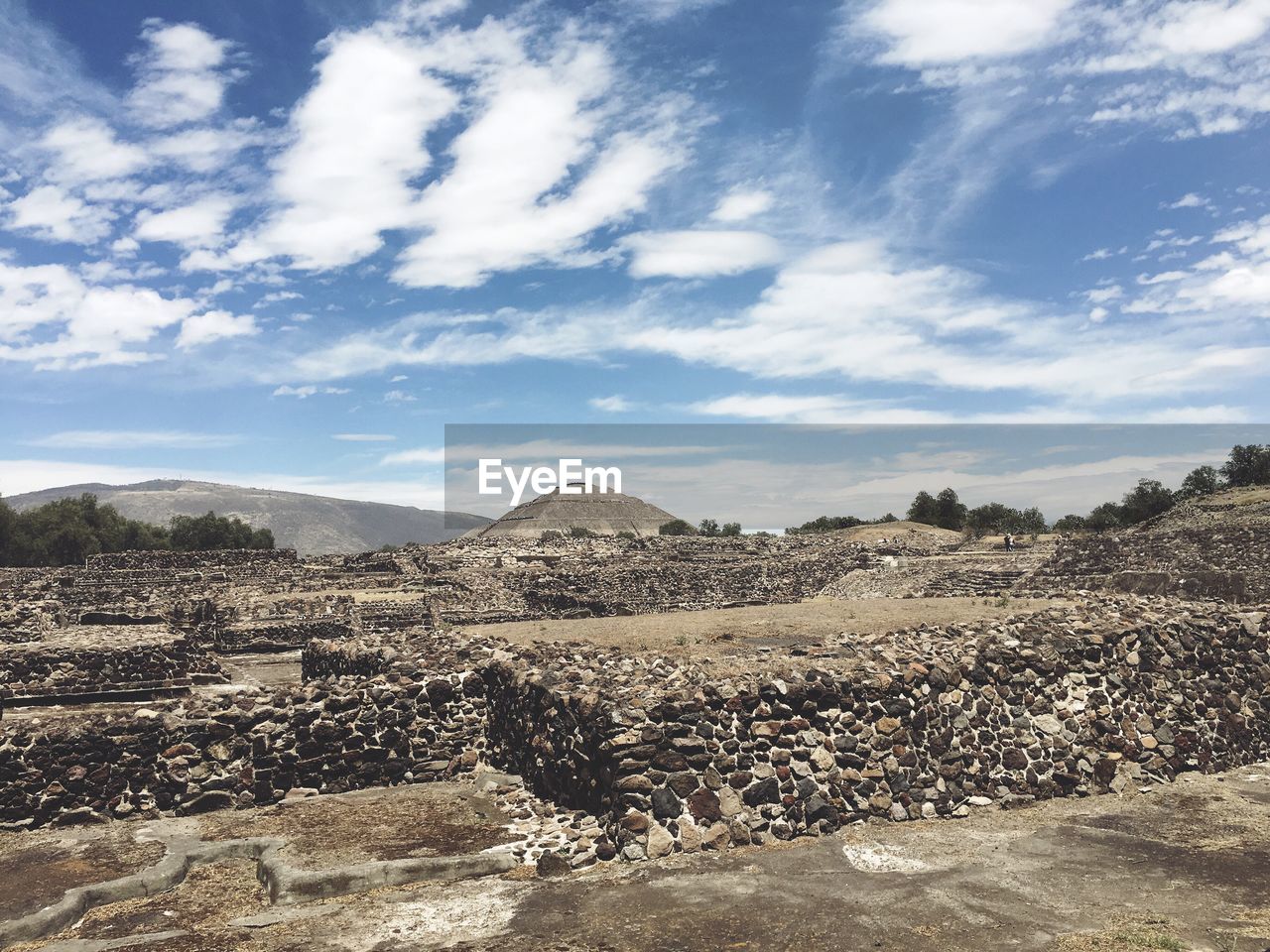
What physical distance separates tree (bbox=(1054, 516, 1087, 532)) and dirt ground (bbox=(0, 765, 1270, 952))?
67.0 m

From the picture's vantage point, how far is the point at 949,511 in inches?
3093

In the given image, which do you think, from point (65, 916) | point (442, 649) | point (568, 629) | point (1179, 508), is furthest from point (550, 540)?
point (65, 916)

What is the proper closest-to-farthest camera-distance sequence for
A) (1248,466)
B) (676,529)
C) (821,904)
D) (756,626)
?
1. (821,904)
2. (756,626)
3. (1248,466)
4. (676,529)

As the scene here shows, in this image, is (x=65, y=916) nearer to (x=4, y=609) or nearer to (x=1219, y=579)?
(x=4, y=609)

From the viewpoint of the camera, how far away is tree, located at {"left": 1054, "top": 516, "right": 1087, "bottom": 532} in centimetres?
6862

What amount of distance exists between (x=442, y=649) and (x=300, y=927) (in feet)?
19.5

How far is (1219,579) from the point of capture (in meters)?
24.0

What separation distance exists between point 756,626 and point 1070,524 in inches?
2583

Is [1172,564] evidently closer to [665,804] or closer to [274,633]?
[665,804]

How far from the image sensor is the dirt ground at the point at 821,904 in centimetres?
546

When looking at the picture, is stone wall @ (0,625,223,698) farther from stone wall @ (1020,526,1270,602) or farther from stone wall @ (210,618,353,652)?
stone wall @ (1020,526,1270,602)

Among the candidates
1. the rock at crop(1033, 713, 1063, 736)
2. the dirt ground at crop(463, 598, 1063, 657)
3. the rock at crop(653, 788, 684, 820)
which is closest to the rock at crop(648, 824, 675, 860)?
the rock at crop(653, 788, 684, 820)

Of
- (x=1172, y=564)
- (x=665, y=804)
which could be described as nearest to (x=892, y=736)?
(x=665, y=804)

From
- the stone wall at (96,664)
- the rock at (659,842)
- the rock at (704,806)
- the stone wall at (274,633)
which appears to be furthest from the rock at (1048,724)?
the stone wall at (274,633)
